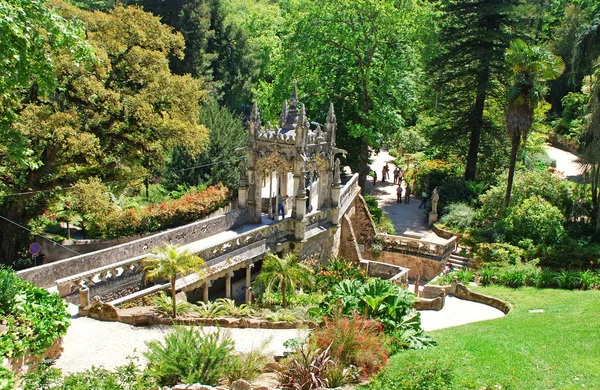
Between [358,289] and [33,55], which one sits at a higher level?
[33,55]

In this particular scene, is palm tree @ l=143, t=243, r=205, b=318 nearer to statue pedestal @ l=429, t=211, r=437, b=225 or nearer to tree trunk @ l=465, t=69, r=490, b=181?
statue pedestal @ l=429, t=211, r=437, b=225

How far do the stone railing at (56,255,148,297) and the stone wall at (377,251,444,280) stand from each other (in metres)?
15.2

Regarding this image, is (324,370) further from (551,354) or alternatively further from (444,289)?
(444,289)

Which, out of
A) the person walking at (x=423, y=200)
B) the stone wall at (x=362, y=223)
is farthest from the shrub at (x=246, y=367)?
the person walking at (x=423, y=200)

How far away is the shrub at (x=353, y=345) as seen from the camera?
39.0ft

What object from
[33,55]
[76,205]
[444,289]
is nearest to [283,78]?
[76,205]

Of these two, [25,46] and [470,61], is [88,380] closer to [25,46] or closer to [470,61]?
[25,46]

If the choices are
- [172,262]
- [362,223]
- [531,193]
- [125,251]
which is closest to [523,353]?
[172,262]

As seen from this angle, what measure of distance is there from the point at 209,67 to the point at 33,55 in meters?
35.6

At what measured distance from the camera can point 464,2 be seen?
35656 mm

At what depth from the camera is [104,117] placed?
2488cm

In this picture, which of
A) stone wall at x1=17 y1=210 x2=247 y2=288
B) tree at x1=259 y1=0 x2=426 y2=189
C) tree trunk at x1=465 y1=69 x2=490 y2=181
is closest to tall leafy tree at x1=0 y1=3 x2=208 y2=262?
stone wall at x1=17 y1=210 x2=247 y2=288

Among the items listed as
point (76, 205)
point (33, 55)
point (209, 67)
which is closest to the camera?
point (33, 55)

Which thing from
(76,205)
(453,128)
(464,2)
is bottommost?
(76,205)
